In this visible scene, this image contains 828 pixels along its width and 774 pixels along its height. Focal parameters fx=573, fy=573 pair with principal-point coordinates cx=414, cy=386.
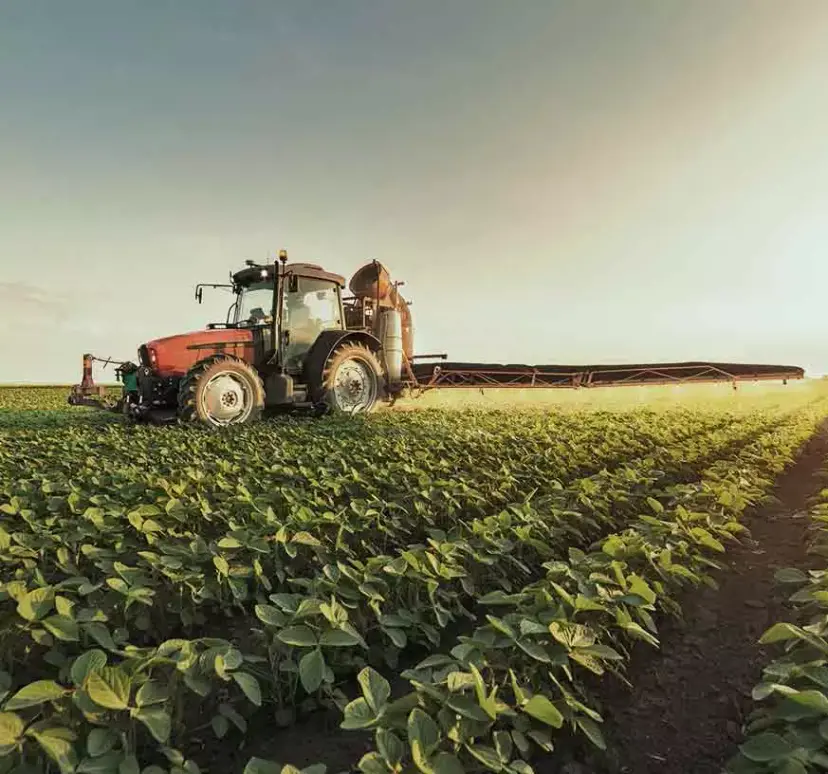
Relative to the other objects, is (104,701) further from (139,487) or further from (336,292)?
(336,292)

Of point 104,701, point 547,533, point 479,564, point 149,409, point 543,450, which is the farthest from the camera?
point 149,409

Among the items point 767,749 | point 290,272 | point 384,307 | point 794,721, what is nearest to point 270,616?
point 767,749

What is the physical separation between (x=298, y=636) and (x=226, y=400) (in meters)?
7.60

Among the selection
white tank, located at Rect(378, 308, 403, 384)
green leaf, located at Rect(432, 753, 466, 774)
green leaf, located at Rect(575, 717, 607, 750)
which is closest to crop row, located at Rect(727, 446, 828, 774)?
green leaf, located at Rect(575, 717, 607, 750)

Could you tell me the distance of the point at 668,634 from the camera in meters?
2.99

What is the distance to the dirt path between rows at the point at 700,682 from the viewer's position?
2.09 m

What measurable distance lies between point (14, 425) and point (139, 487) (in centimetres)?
767

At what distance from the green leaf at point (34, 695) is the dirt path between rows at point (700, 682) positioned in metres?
1.68

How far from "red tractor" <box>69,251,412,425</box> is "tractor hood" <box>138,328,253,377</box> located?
0.02m

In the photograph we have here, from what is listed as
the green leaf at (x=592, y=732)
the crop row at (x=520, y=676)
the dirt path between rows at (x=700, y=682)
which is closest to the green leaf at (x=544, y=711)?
the crop row at (x=520, y=676)

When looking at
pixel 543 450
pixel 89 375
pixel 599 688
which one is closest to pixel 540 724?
pixel 599 688

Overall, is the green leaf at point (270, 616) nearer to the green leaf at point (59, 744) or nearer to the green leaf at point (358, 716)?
the green leaf at point (358, 716)

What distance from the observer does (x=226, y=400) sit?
906cm

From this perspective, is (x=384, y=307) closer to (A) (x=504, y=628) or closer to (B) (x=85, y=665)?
(A) (x=504, y=628)
